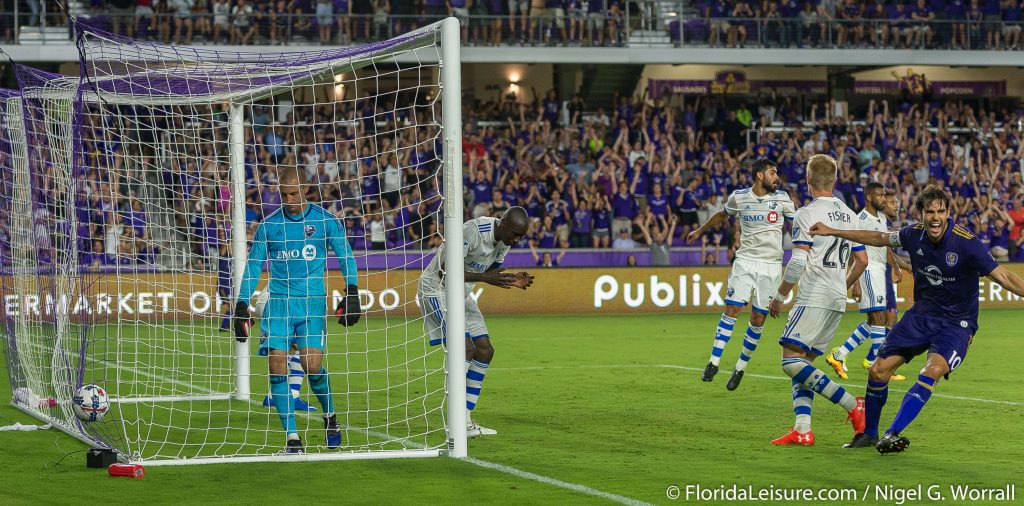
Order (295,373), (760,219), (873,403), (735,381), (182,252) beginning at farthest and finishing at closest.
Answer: (760,219) < (735,381) < (295,373) < (182,252) < (873,403)

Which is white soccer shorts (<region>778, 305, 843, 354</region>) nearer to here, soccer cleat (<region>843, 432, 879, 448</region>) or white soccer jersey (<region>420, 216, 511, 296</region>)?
soccer cleat (<region>843, 432, 879, 448</region>)

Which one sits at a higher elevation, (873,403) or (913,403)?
(913,403)

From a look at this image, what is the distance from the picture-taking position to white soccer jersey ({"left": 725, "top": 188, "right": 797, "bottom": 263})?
45.4 ft

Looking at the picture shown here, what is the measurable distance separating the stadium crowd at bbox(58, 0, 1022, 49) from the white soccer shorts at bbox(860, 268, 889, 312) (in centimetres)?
1866

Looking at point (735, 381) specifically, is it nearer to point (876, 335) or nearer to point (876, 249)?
Result: point (876, 335)

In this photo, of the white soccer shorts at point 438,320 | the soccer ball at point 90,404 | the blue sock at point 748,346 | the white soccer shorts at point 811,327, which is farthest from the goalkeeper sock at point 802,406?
the soccer ball at point 90,404

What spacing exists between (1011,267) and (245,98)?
19.4 metres

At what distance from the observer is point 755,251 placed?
46.4ft

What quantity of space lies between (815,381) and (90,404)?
5.19 m

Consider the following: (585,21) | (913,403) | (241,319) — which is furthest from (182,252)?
(585,21)

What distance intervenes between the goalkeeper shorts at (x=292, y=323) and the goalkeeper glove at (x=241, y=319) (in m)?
0.18

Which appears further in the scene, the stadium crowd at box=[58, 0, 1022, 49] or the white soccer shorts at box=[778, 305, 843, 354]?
the stadium crowd at box=[58, 0, 1022, 49]

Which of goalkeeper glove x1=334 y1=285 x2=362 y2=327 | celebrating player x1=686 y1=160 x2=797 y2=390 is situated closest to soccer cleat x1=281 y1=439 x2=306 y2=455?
goalkeeper glove x1=334 y1=285 x2=362 y2=327

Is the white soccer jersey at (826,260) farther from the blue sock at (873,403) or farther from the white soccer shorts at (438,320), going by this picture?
the white soccer shorts at (438,320)
